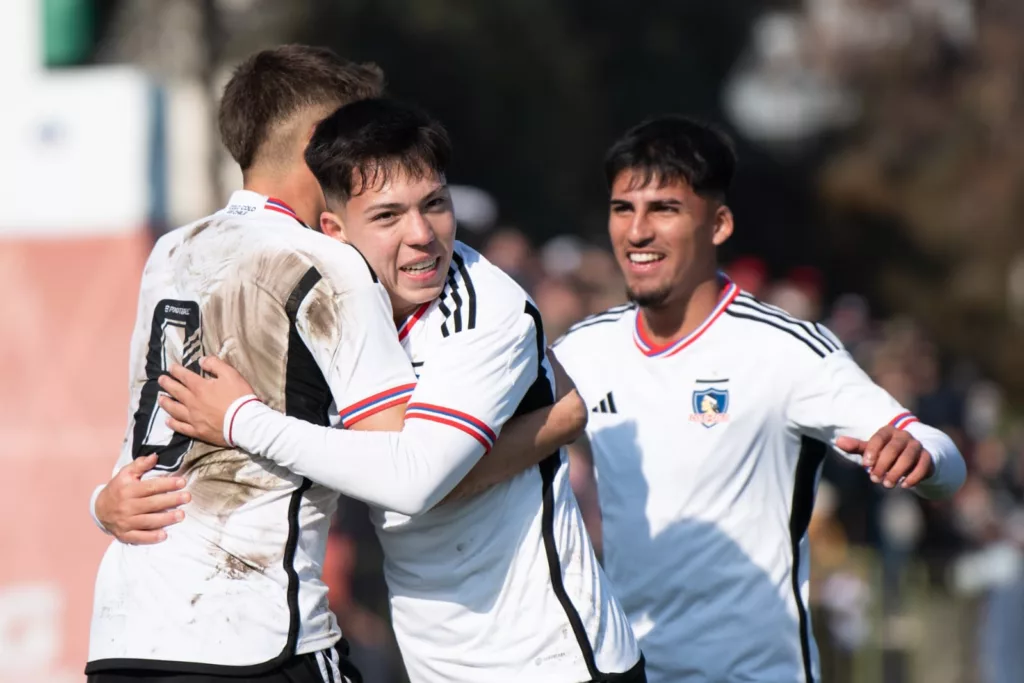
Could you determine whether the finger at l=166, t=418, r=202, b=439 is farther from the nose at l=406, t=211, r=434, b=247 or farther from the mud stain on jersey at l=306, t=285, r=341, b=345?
the nose at l=406, t=211, r=434, b=247

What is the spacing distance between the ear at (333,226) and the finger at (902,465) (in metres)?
1.57

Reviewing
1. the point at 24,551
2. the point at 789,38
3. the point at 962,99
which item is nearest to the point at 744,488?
the point at 24,551

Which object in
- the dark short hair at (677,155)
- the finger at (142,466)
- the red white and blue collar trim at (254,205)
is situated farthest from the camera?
the dark short hair at (677,155)

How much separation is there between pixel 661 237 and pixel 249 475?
1943 millimetres

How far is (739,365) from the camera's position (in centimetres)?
464

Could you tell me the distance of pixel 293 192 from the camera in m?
3.71

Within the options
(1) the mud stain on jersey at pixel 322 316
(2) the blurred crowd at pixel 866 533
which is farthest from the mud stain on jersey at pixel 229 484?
(2) the blurred crowd at pixel 866 533

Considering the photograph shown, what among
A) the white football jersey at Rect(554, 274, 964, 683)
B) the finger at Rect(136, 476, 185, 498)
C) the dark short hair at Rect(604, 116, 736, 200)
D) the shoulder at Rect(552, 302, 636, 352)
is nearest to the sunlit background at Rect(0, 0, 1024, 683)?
the shoulder at Rect(552, 302, 636, 352)

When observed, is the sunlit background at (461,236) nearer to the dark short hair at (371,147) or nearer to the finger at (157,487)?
the dark short hair at (371,147)

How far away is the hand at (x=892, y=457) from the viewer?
388 cm

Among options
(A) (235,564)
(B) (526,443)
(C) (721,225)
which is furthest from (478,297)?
(C) (721,225)

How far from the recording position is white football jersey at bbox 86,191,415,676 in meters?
3.31

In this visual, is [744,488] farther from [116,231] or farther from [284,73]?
[116,231]

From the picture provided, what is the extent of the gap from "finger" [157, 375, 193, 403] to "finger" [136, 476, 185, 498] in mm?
194
